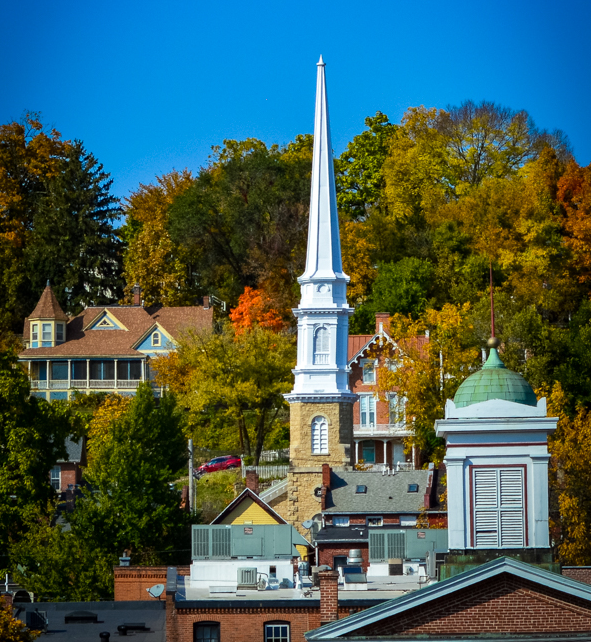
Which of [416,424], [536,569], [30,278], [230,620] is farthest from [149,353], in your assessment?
[536,569]

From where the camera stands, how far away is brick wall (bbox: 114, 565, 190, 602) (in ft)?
172

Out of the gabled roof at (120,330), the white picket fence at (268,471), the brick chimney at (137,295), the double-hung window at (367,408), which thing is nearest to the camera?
the white picket fence at (268,471)

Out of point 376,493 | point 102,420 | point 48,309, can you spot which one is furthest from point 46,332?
point 376,493

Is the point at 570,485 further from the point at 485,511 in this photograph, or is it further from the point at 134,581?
the point at 485,511

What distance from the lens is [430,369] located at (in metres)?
75.7

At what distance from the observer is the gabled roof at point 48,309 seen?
336ft

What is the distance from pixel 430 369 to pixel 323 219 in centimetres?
1032

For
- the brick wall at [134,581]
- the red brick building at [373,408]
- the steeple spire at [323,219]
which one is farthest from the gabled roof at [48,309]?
the brick wall at [134,581]

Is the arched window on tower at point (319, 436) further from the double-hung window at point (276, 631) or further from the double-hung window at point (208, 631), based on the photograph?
the double-hung window at point (208, 631)

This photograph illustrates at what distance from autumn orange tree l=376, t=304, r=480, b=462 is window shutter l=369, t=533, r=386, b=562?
73.0ft

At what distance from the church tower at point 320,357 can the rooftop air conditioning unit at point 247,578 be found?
26296 millimetres

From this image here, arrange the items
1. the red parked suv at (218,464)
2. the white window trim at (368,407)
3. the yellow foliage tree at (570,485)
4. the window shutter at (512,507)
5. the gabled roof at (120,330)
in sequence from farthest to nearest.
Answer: the gabled roof at (120,330) → the white window trim at (368,407) → the red parked suv at (218,464) → the yellow foliage tree at (570,485) → the window shutter at (512,507)

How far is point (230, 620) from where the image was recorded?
4369cm

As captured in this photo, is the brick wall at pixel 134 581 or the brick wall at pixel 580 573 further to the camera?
the brick wall at pixel 134 581
